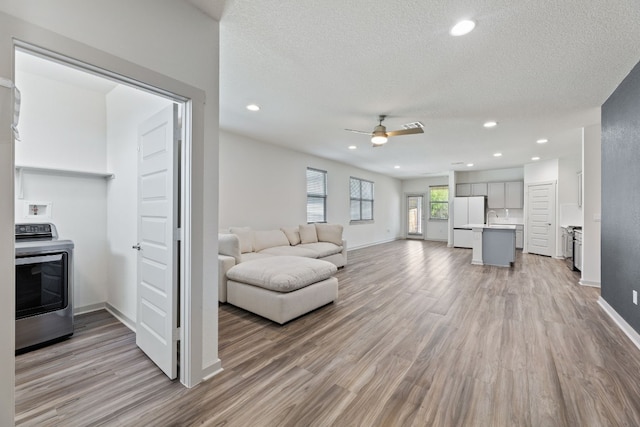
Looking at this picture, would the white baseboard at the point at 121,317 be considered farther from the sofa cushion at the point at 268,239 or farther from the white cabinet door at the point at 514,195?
the white cabinet door at the point at 514,195

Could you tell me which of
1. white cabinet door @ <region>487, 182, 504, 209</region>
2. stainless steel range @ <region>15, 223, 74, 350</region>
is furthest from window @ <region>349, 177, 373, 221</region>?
stainless steel range @ <region>15, 223, 74, 350</region>

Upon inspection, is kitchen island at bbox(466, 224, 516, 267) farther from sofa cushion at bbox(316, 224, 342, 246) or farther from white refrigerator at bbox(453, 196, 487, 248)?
sofa cushion at bbox(316, 224, 342, 246)

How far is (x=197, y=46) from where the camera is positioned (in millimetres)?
1876

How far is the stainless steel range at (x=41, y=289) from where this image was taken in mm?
2246

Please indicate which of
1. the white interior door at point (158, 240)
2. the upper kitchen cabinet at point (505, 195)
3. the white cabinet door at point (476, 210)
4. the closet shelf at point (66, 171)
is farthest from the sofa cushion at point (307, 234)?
the upper kitchen cabinet at point (505, 195)

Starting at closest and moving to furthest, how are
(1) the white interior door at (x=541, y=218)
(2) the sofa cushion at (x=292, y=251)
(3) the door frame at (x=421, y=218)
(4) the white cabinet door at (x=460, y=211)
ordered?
(2) the sofa cushion at (x=292, y=251)
(1) the white interior door at (x=541, y=218)
(4) the white cabinet door at (x=460, y=211)
(3) the door frame at (x=421, y=218)

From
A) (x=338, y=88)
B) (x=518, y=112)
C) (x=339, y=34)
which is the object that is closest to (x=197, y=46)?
(x=339, y=34)

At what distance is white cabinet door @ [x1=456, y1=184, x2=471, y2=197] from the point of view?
924 cm

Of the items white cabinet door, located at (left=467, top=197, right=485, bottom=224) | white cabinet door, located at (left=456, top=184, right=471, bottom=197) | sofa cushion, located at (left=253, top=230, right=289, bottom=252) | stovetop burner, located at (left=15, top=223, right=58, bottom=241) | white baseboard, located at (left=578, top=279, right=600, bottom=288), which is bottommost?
white baseboard, located at (left=578, top=279, right=600, bottom=288)

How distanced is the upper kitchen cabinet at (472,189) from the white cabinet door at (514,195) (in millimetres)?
634

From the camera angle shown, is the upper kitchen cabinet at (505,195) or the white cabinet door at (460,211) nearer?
the upper kitchen cabinet at (505,195)

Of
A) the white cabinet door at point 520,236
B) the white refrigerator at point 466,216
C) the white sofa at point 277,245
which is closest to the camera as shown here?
the white sofa at point 277,245

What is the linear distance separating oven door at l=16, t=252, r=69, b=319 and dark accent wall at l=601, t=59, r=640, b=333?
17.6 feet

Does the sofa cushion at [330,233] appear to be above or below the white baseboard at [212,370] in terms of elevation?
above
